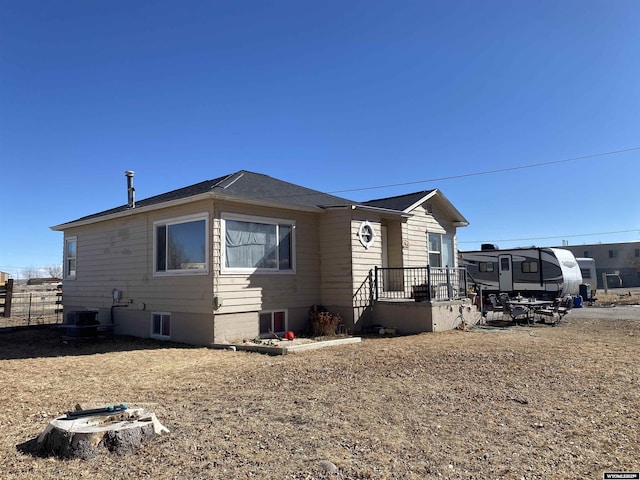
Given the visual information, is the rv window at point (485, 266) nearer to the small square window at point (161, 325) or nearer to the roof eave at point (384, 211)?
the roof eave at point (384, 211)

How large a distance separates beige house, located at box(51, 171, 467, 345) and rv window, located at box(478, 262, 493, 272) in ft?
33.4

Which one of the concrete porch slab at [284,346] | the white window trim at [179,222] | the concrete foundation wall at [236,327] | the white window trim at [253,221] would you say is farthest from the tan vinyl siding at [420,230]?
the white window trim at [179,222]

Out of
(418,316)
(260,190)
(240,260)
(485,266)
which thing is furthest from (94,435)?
(485,266)

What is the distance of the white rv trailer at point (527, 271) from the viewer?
2008 centimetres

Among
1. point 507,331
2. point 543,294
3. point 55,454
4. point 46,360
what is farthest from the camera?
point 543,294

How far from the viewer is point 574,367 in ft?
21.6

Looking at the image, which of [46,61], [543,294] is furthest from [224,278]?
[543,294]

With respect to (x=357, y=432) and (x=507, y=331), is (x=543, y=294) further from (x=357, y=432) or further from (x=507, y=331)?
(x=357, y=432)

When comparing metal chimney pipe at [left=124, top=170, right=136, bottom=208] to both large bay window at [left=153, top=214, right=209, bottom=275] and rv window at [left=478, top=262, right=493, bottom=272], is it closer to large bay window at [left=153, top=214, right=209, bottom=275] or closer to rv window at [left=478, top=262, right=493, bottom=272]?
large bay window at [left=153, top=214, right=209, bottom=275]

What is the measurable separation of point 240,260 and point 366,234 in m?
3.39

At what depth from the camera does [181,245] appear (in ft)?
33.5

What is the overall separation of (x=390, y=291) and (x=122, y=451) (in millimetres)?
9385

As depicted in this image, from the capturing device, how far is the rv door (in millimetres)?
21406

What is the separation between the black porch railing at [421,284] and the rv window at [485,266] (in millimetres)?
10106
